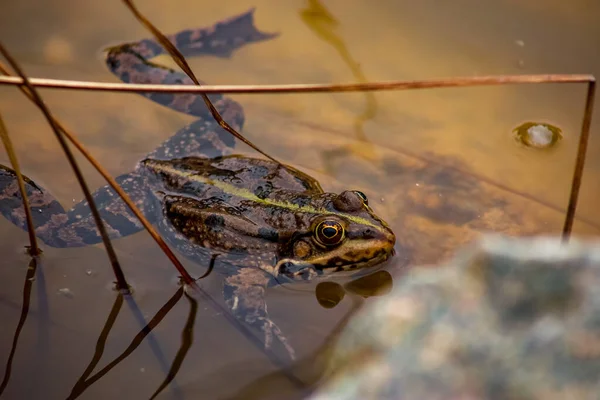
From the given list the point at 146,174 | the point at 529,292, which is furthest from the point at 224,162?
the point at 529,292

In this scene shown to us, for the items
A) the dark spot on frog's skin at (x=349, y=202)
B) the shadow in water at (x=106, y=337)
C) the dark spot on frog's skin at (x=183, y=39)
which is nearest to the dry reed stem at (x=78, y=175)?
the shadow in water at (x=106, y=337)

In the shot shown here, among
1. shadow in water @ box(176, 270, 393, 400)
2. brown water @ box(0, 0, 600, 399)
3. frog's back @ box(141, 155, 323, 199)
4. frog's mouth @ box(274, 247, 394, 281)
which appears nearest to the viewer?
shadow in water @ box(176, 270, 393, 400)

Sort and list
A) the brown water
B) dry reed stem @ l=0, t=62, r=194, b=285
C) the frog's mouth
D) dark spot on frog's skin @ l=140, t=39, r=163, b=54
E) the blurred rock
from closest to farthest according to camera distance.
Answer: the blurred rock
dry reed stem @ l=0, t=62, r=194, b=285
the brown water
the frog's mouth
dark spot on frog's skin @ l=140, t=39, r=163, b=54

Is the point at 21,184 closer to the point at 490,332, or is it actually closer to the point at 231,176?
the point at 231,176

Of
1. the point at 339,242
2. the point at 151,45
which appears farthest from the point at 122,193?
the point at 151,45

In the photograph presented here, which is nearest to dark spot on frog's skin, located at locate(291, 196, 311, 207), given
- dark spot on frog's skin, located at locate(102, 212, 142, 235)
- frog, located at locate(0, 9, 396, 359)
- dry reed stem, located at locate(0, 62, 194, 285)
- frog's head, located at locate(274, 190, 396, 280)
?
frog, located at locate(0, 9, 396, 359)

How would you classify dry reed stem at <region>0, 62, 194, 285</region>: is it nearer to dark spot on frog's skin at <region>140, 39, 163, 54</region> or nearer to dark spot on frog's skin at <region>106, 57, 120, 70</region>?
dark spot on frog's skin at <region>106, 57, 120, 70</region>

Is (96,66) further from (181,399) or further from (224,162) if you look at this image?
(181,399)
